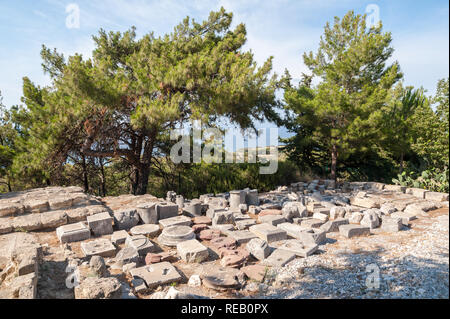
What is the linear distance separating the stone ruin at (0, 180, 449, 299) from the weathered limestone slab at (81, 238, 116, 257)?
1cm

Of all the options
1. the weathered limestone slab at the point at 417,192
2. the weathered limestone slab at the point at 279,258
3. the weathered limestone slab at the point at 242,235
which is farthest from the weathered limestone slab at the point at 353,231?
the weathered limestone slab at the point at 417,192

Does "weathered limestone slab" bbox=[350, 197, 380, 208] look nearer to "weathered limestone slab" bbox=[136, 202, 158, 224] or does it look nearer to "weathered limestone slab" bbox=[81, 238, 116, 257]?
"weathered limestone slab" bbox=[136, 202, 158, 224]

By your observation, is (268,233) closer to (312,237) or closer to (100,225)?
(312,237)

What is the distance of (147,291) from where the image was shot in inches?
125

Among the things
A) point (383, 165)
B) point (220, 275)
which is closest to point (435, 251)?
point (220, 275)

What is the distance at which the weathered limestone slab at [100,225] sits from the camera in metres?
4.96

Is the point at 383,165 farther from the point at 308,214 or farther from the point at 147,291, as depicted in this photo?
the point at 147,291

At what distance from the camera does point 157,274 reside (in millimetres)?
3453

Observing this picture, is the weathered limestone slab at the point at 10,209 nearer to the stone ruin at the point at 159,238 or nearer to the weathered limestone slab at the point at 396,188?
the stone ruin at the point at 159,238

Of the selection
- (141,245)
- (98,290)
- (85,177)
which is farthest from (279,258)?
(85,177)

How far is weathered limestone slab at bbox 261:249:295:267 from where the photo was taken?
386 centimetres

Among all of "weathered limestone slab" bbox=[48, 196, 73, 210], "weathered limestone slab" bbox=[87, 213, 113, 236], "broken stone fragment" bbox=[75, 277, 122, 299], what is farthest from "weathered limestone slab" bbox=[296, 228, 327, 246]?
"weathered limestone slab" bbox=[48, 196, 73, 210]

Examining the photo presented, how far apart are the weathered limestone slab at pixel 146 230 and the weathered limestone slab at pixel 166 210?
523 millimetres

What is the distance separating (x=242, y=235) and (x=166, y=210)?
190 centimetres
